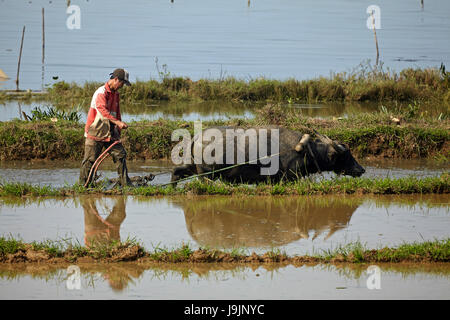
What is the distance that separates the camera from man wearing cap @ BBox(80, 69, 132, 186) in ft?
27.3

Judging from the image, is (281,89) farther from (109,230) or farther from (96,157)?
(109,230)

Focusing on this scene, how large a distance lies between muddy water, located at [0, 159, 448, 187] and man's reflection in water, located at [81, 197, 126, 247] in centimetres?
116

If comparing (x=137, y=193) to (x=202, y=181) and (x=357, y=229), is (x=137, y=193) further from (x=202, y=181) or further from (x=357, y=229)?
(x=357, y=229)

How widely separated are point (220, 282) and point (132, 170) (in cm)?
467

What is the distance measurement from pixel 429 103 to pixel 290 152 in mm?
7794

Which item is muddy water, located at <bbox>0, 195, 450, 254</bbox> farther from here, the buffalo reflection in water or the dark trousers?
the dark trousers

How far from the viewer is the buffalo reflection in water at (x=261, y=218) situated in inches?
266

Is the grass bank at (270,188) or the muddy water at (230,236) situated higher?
the grass bank at (270,188)

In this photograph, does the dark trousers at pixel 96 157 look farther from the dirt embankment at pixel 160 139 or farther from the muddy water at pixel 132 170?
the dirt embankment at pixel 160 139

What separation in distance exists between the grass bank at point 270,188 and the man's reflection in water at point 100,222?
0.32 meters

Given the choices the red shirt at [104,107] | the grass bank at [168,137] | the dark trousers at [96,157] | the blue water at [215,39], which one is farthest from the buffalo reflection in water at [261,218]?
the blue water at [215,39]

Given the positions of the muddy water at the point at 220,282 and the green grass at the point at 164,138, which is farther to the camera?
the green grass at the point at 164,138

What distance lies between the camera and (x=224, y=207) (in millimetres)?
7891
